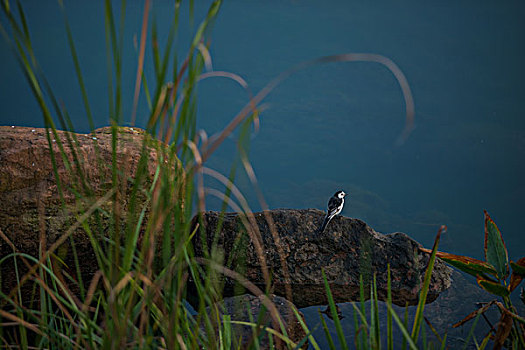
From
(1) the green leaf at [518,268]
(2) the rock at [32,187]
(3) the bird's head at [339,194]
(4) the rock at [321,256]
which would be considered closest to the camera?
(1) the green leaf at [518,268]

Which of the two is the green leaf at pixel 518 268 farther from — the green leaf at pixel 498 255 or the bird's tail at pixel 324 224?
the bird's tail at pixel 324 224

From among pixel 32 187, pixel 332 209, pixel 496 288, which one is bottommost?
pixel 496 288

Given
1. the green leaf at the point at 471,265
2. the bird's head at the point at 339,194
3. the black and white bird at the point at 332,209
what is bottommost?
the green leaf at the point at 471,265

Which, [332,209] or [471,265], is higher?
[332,209]

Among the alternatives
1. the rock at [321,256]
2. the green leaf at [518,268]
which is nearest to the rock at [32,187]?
the rock at [321,256]

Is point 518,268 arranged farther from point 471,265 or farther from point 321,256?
point 321,256

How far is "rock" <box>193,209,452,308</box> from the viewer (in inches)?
78.4

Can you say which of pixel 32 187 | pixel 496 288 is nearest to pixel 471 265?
pixel 496 288

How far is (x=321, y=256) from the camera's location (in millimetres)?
2049

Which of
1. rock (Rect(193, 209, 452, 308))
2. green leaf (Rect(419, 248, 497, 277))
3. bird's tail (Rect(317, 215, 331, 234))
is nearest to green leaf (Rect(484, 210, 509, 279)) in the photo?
green leaf (Rect(419, 248, 497, 277))

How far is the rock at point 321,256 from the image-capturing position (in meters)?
1.99

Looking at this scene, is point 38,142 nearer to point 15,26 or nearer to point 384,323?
point 15,26

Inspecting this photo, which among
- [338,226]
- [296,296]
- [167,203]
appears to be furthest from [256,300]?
[167,203]

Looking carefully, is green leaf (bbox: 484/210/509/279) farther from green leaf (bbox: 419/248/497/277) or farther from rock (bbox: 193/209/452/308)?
rock (bbox: 193/209/452/308)
